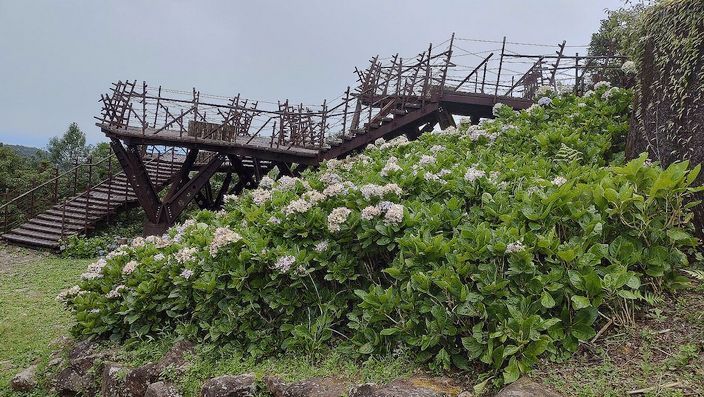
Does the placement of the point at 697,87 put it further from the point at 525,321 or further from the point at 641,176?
the point at 525,321

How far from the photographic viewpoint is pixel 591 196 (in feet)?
9.93

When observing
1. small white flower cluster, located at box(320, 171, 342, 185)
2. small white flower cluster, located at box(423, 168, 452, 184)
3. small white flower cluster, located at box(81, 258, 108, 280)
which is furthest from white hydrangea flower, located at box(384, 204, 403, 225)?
small white flower cluster, located at box(81, 258, 108, 280)

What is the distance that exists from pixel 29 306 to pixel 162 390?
4.87 meters

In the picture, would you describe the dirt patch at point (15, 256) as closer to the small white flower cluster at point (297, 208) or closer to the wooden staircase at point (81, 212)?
the wooden staircase at point (81, 212)

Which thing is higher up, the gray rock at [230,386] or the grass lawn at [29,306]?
the gray rock at [230,386]

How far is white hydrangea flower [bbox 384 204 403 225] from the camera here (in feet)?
10.4

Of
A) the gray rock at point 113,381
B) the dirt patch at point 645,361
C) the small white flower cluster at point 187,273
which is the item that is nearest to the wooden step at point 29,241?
the gray rock at point 113,381

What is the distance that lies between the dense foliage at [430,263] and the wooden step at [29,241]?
25.0ft

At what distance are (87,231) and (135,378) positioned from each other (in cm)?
989

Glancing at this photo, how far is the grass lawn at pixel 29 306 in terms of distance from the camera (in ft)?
16.6

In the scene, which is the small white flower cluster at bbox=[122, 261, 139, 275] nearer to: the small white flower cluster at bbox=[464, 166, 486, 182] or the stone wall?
the small white flower cluster at bbox=[464, 166, 486, 182]

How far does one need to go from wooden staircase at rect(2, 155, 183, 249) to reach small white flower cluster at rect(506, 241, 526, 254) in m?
11.4

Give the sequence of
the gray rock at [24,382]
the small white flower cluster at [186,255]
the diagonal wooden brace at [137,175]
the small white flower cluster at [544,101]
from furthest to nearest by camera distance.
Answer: the diagonal wooden brace at [137,175]
the small white flower cluster at [544,101]
the gray rock at [24,382]
the small white flower cluster at [186,255]

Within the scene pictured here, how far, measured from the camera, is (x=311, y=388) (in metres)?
2.76
